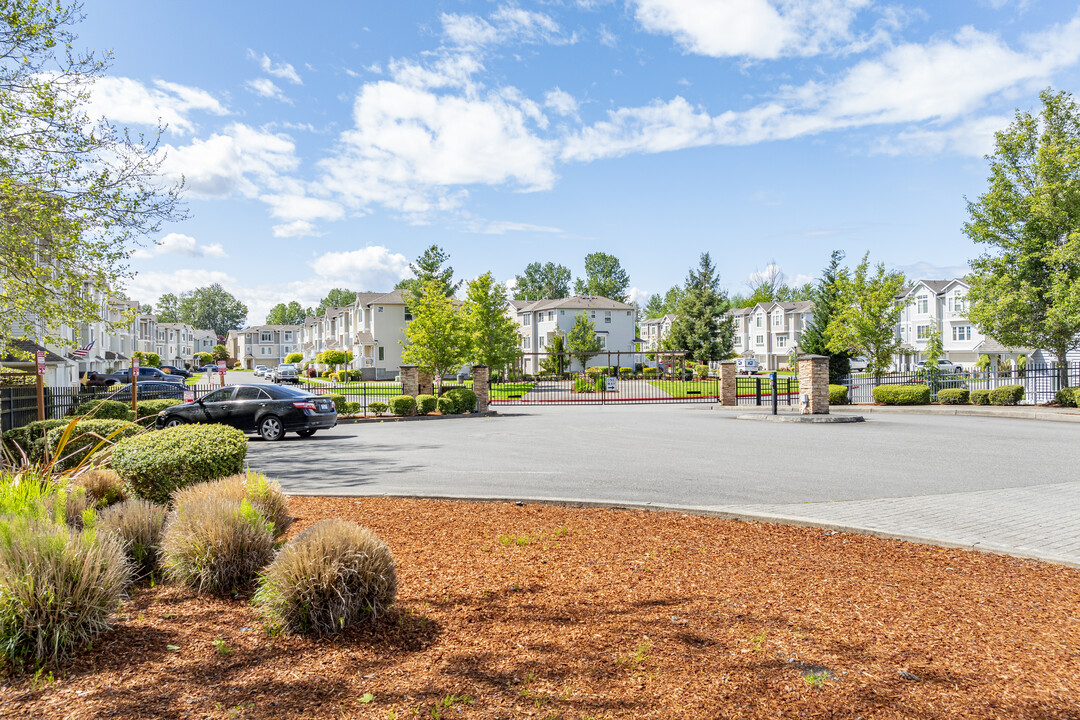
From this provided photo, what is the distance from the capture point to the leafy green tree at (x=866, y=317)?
37781 mm

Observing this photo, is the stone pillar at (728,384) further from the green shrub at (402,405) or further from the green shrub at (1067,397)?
the green shrub at (402,405)

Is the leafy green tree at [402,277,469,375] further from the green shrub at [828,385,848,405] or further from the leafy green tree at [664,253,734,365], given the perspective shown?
the leafy green tree at [664,253,734,365]

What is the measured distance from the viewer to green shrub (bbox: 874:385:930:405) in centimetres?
2684

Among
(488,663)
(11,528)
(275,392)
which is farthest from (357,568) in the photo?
(275,392)

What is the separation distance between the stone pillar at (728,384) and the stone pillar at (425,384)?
13.1m

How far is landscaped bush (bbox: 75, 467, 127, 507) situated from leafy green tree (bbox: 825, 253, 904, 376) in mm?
37432

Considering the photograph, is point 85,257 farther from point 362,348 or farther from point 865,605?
point 362,348

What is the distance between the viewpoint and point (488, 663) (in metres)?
3.53

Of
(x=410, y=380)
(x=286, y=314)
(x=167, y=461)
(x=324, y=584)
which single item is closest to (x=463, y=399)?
(x=410, y=380)

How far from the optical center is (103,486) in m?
6.51

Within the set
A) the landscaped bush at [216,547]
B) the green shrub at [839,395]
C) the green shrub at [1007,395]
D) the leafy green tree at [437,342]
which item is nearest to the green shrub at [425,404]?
the leafy green tree at [437,342]

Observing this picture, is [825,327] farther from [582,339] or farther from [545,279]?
[545,279]

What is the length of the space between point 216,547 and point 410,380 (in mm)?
23457

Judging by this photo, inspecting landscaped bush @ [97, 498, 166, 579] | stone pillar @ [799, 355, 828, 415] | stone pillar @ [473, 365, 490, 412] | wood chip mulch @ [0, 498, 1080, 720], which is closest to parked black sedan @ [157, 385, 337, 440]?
stone pillar @ [473, 365, 490, 412]
